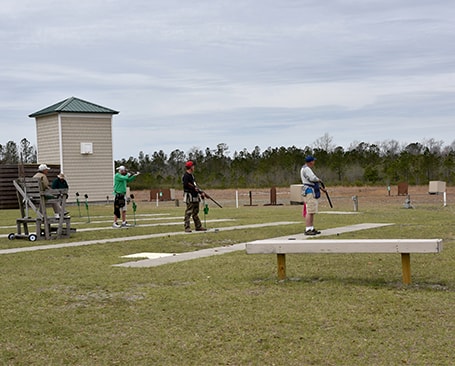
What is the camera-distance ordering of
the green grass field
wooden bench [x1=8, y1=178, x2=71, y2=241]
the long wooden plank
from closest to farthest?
the green grass field → the long wooden plank → wooden bench [x1=8, y1=178, x2=71, y2=241]

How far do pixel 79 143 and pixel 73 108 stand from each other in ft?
6.46

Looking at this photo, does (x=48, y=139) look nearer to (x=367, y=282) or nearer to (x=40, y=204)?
(x=40, y=204)

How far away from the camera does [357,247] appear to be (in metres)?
9.03

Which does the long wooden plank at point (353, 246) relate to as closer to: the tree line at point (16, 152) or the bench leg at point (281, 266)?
the bench leg at point (281, 266)

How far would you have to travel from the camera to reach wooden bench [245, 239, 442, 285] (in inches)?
342

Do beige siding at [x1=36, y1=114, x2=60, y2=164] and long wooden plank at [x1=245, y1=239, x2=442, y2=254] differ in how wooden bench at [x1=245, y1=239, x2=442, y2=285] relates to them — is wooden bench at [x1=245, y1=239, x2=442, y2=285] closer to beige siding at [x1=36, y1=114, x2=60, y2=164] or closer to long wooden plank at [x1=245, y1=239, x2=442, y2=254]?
long wooden plank at [x1=245, y1=239, x2=442, y2=254]

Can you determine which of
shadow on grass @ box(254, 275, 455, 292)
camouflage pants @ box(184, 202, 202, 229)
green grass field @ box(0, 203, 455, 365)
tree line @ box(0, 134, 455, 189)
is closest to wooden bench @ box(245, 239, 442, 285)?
shadow on grass @ box(254, 275, 455, 292)

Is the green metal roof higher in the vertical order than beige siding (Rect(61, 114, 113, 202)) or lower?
higher

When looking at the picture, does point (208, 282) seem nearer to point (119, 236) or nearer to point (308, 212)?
point (308, 212)

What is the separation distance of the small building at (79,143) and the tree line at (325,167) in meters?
29.6

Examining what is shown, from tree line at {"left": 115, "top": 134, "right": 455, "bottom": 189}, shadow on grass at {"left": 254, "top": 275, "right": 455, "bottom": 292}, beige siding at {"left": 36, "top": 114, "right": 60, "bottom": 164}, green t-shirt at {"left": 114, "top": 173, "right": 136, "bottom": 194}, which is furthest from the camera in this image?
tree line at {"left": 115, "top": 134, "right": 455, "bottom": 189}

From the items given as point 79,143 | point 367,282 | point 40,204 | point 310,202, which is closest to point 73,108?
point 79,143

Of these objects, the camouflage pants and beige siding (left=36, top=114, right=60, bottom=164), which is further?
beige siding (left=36, top=114, right=60, bottom=164)

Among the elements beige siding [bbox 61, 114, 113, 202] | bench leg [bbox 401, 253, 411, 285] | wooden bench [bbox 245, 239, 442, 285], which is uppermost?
beige siding [bbox 61, 114, 113, 202]
